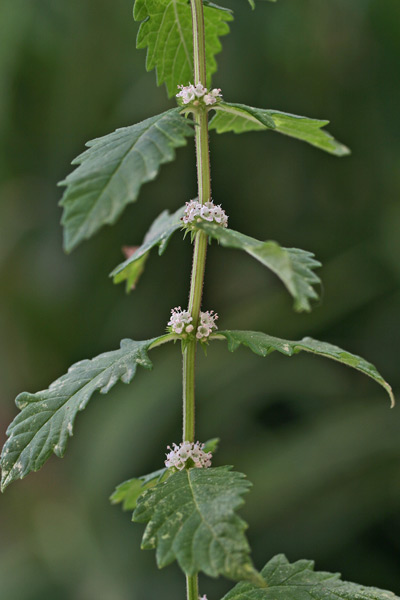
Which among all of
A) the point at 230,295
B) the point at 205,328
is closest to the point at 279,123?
the point at 205,328

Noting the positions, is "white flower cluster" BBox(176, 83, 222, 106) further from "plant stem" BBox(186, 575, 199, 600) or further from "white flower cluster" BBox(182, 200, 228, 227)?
"plant stem" BBox(186, 575, 199, 600)

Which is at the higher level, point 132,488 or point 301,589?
point 132,488

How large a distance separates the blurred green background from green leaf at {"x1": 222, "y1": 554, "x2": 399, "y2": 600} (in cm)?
123

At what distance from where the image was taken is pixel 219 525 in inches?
21.5

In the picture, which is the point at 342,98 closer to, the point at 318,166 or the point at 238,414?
the point at 318,166

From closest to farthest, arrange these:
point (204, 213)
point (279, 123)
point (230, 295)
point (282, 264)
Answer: point (282, 264) → point (204, 213) → point (279, 123) → point (230, 295)

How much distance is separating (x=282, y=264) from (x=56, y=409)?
32 cm

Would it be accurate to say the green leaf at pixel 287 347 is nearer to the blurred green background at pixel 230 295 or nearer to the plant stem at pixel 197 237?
the plant stem at pixel 197 237

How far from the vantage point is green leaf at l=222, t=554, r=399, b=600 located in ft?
2.31

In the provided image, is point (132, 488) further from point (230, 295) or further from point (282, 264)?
point (230, 295)

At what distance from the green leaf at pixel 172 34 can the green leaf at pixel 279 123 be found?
54 millimetres

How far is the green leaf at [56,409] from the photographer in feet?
2.13

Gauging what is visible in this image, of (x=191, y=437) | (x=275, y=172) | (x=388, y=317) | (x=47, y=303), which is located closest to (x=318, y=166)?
(x=275, y=172)

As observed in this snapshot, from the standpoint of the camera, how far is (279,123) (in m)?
0.78
